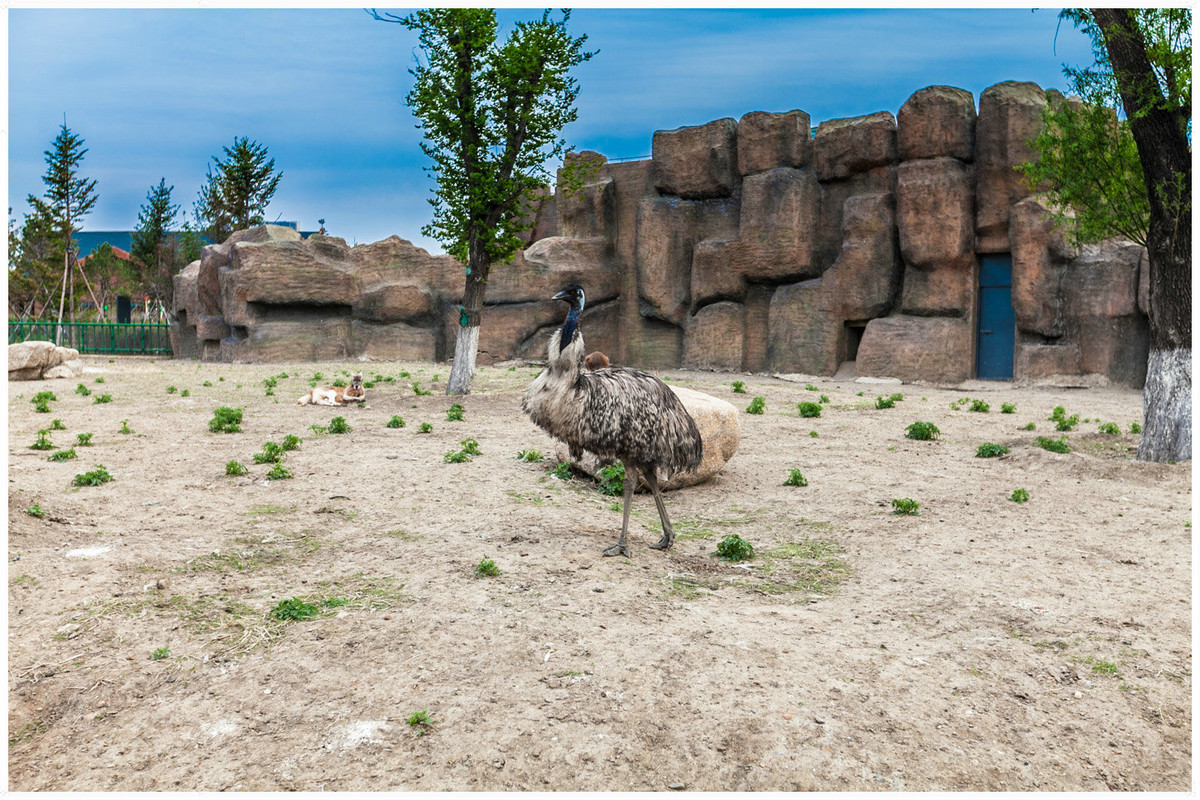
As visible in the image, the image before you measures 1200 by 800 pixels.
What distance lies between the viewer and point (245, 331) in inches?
1136

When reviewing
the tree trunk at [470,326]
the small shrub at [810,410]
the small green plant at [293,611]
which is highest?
the tree trunk at [470,326]

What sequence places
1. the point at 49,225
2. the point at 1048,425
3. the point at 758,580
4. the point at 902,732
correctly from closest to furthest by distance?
the point at 902,732 < the point at 758,580 < the point at 1048,425 < the point at 49,225

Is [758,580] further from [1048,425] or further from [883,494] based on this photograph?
[1048,425]

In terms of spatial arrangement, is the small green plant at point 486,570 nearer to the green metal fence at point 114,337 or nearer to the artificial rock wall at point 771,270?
the artificial rock wall at point 771,270

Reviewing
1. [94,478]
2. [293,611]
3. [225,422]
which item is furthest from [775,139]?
[293,611]

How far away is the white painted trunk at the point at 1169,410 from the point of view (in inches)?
432

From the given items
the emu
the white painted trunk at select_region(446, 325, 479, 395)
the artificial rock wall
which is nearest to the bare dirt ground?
the emu

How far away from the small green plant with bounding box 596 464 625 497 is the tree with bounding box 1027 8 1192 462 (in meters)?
6.77

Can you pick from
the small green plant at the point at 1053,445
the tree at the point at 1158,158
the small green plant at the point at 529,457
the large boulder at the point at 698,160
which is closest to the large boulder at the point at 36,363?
the small green plant at the point at 529,457

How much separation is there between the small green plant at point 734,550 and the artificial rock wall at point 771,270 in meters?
15.2

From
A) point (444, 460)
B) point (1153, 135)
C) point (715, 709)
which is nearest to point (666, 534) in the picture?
point (715, 709)

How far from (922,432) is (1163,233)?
3.82m

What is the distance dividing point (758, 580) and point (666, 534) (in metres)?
0.96

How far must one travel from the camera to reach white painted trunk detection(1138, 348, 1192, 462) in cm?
1096
